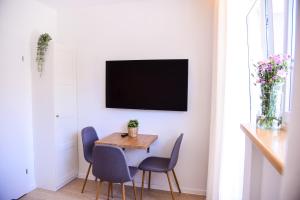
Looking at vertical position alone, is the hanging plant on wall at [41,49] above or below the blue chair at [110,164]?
above

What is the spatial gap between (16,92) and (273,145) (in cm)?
303

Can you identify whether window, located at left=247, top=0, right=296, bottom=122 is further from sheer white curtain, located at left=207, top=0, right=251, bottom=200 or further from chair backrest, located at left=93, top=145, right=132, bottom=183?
chair backrest, located at left=93, top=145, right=132, bottom=183

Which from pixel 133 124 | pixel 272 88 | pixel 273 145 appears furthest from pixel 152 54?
pixel 273 145

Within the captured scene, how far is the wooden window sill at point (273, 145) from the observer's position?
814 millimetres

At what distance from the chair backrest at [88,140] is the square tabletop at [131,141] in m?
0.30

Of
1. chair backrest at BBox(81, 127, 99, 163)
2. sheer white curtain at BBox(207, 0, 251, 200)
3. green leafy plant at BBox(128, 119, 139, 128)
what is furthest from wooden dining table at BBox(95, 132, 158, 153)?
sheer white curtain at BBox(207, 0, 251, 200)

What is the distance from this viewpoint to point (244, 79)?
1953mm

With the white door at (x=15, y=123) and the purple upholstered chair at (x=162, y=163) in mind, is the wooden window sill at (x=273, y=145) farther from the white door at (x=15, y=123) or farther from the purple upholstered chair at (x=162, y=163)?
the white door at (x=15, y=123)

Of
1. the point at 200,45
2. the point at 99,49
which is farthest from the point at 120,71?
the point at 200,45

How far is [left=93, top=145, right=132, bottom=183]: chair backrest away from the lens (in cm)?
216

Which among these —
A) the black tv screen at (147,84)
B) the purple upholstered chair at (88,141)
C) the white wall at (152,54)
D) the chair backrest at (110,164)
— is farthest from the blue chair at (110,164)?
the black tv screen at (147,84)

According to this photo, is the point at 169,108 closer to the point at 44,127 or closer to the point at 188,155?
the point at 188,155

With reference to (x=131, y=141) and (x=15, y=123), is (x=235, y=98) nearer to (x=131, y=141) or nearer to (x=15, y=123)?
(x=131, y=141)

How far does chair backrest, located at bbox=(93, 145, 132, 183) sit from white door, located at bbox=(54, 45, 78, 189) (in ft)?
3.51
